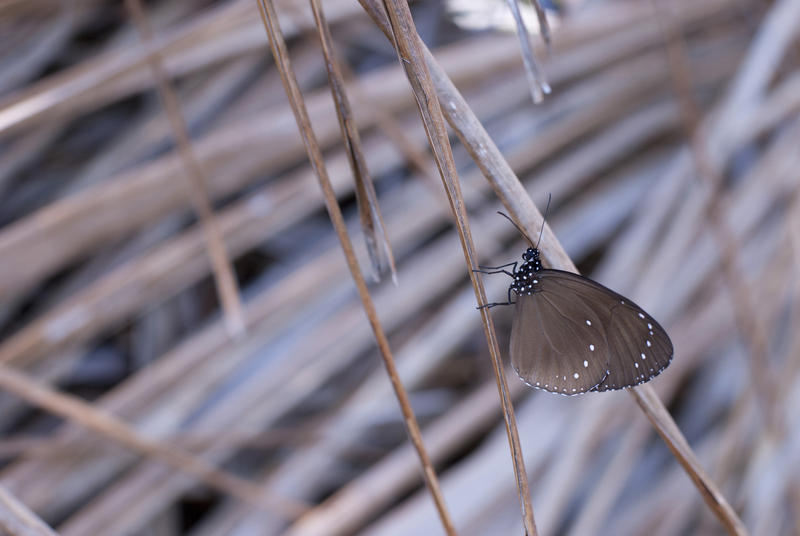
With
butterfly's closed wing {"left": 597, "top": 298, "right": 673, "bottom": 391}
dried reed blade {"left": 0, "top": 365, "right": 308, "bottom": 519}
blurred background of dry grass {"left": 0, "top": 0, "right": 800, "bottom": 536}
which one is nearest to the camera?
butterfly's closed wing {"left": 597, "top": 298, "right": 673, "bottom": 391}

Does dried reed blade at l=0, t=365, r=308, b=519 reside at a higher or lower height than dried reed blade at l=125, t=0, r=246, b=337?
lower

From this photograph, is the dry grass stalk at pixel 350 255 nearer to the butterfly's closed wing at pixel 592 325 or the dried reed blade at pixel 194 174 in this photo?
the butterfly's closed wing at pixel 592 325

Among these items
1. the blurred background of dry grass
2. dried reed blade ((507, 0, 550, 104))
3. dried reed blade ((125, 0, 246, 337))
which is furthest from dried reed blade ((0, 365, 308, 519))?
dried reed blade ((507, 0, 550, 104))

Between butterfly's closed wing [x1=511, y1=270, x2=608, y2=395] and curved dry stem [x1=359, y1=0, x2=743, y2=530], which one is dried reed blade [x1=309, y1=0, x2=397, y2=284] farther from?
butterfly's closed wing [x1=511, y1=270, x2=608, y2=395]

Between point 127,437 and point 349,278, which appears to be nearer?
point 127,437

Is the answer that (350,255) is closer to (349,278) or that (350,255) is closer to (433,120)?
(433,120)

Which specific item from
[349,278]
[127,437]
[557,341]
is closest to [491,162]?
[557,341]

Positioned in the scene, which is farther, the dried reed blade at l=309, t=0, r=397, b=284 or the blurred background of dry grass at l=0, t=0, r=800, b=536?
the blurred background of dry grass at l=0, t=0, r=800, b=536
